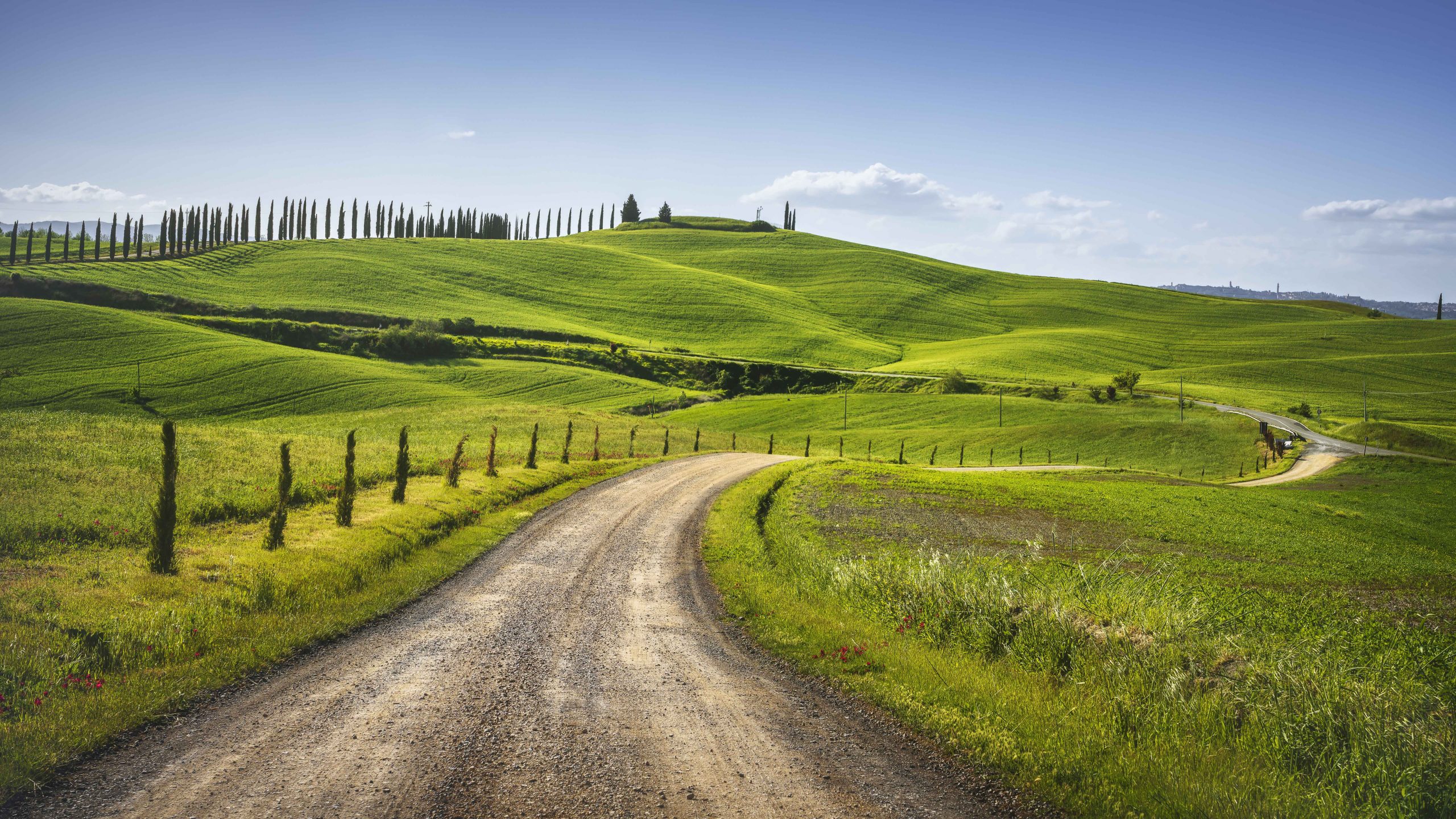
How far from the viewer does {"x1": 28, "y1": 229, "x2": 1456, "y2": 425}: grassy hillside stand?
106562mm

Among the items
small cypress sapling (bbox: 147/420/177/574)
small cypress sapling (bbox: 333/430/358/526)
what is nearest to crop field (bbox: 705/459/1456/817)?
small cypress sapling (bbox: 333/430/358/526)

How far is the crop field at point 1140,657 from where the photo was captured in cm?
734

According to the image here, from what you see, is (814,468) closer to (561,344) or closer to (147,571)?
(147,571)

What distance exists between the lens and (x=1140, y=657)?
32.2 ft

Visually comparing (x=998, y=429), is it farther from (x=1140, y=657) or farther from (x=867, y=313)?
(x=867, y=313)

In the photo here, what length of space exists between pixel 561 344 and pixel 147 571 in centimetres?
9049

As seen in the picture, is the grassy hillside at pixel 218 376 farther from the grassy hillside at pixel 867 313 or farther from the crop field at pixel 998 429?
the grassy hillside at pixel 867 313

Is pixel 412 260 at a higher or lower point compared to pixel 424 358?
higher

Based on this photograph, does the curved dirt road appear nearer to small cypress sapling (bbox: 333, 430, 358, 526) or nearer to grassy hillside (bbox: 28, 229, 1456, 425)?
small cypress sapling (bbox: 333, 430, 358, 526)

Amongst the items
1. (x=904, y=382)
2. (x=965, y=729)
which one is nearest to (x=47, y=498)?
(x=965, y=729)

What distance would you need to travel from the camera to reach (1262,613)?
1430cm

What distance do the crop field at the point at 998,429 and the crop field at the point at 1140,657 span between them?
1401 inches

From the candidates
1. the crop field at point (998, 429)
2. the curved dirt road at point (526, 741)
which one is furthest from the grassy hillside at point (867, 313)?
the curved dirt road at point (526, 741)

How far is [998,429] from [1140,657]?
62637 mm
